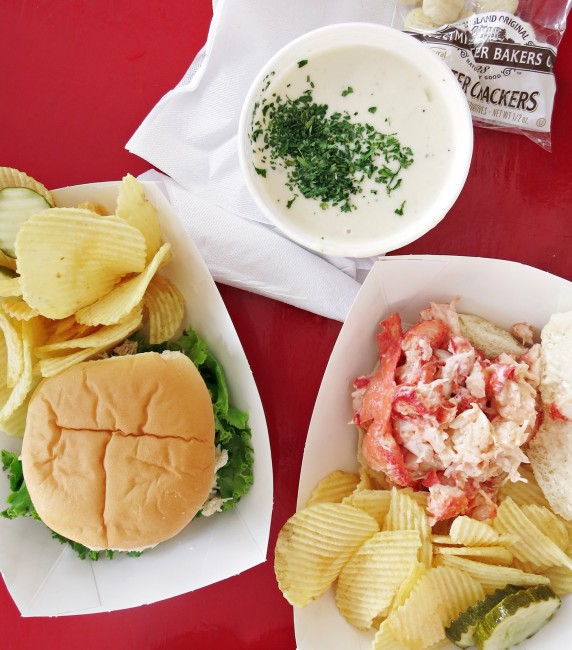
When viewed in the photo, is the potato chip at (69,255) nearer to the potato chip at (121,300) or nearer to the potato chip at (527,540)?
the potato chip at (121,300)

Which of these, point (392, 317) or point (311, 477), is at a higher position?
point (392, 317)

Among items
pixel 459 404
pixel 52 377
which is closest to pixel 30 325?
pixel 52 377

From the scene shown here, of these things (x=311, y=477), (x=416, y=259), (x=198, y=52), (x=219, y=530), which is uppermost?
(x=198, y=52)

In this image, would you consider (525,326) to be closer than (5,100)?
Yes

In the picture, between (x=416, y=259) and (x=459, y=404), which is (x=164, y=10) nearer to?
(x=416, y=259)

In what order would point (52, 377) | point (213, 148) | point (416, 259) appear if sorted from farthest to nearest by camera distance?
point (213, 148) → point (416, 259) → point (52, 377)

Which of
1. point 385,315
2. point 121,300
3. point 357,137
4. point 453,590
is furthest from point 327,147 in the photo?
point 453,590
